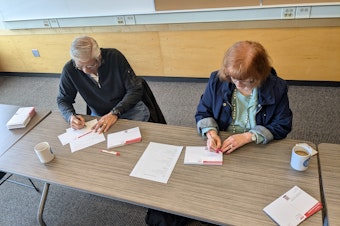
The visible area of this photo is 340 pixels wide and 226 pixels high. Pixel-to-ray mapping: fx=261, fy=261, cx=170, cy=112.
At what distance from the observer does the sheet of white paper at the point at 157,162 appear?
115 centimetres

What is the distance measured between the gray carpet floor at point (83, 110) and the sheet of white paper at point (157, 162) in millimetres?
738

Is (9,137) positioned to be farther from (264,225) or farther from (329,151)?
(329,151)

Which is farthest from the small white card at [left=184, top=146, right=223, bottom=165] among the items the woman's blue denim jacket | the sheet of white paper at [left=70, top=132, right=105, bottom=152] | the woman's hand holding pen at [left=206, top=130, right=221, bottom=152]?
the sheet of white paper at [left=70, top=132, right=105, bottom=152]

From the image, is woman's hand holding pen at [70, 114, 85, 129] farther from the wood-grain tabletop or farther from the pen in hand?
the wood-grain tabletop

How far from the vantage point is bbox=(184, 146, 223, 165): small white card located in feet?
3.86

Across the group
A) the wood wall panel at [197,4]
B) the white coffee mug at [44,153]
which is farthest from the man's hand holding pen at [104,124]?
the wood wall panel at [197,4]

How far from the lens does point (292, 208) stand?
3.05 feet

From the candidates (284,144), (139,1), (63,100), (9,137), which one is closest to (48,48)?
(139,1)

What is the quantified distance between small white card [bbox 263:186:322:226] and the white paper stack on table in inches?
57.0

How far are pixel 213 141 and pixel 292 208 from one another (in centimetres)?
45

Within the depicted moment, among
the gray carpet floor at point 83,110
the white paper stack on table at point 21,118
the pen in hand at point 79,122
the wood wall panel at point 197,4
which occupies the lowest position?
the gray carpet floor at point 83,110

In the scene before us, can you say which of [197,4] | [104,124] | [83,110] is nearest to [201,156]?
[104,124]

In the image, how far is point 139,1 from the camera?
3068 mm

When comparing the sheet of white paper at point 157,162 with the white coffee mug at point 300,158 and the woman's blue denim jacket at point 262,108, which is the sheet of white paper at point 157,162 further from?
the white coffee mug at point 300,158
